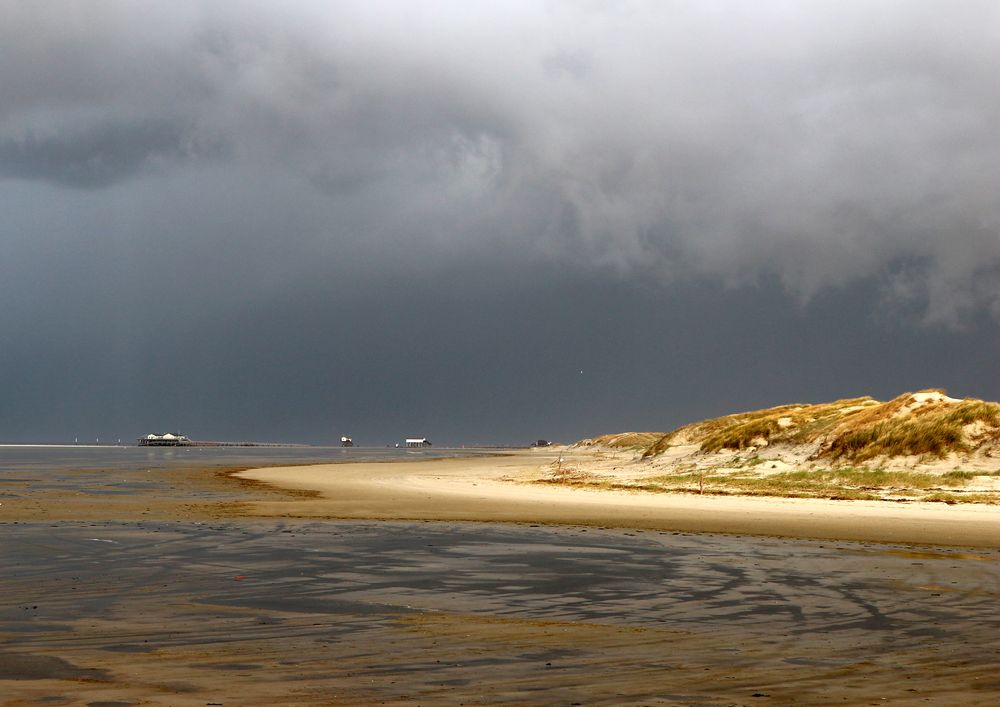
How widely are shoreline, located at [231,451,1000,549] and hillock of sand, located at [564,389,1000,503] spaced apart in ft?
16.5

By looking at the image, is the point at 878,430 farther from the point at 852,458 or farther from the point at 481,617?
the point at 481,617

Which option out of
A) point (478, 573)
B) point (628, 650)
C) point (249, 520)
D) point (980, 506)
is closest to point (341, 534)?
point (249, 520)

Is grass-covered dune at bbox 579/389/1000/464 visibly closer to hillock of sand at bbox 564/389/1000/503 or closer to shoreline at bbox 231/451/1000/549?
hillock of sand at bbox 564/389/1000/503

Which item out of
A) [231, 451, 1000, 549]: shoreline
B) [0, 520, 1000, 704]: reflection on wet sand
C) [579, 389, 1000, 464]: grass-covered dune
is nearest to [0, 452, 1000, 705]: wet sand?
[0, 520, 1000, 704]: reflection on wet sand

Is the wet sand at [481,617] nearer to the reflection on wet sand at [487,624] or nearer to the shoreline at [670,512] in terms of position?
the reflection on wet sand at [487,624]

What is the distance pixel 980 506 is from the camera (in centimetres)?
3847

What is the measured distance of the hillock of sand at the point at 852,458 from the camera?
47250mm

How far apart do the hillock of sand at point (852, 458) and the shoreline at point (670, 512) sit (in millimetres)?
5038

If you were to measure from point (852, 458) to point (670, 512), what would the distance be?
22.9 metres

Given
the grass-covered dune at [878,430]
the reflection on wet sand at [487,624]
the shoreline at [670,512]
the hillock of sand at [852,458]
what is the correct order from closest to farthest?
the reflection on wet sand at [487,624] < the shoreline at [670,512] < the hillock of sand at [852,458] < the grass-covered dune at [878,430]

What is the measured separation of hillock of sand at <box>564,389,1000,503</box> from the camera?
47250mm

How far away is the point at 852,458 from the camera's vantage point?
180ft

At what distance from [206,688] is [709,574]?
12.1m

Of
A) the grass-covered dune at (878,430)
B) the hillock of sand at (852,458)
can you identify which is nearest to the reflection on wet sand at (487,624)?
the hillock of sand at (852,458)
